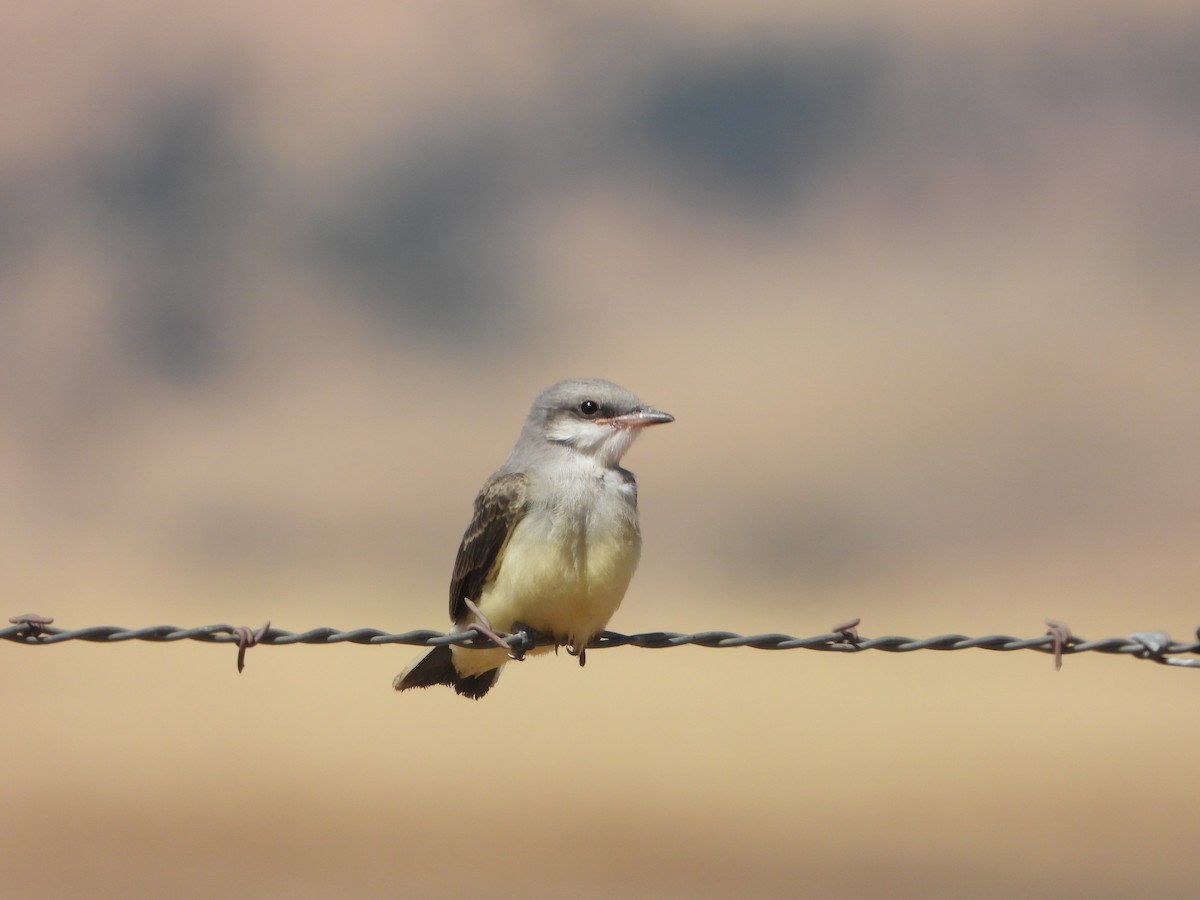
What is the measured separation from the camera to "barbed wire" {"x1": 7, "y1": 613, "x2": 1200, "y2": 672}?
5.20 metres

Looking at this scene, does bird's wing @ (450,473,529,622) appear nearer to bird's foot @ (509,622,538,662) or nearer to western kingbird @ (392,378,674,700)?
western kingbird @ (392,378,674,700)

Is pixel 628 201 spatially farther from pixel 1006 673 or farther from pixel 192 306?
pixel 1006 673

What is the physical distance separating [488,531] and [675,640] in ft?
4.68

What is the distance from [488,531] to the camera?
6.79 metres

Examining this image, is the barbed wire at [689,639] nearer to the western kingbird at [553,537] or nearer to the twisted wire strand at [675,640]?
the twisted wire strand at [675,640]

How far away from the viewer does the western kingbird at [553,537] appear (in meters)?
6.51

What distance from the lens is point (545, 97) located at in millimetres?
49656

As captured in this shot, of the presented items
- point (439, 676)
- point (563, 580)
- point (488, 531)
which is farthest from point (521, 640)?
point (439, 676)

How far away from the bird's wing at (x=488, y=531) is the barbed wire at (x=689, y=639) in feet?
3.02

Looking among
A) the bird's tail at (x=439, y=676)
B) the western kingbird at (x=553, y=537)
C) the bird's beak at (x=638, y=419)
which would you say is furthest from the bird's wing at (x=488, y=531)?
the bird's beak at (x=638, y=419)

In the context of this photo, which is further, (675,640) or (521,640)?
(521,640)

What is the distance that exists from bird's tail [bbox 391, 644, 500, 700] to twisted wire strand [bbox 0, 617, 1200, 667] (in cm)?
100

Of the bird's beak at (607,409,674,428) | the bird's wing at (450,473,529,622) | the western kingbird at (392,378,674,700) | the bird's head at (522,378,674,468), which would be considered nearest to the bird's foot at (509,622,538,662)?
the western kingbird at (392,378,674,700)

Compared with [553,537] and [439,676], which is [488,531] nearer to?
[553,537]
